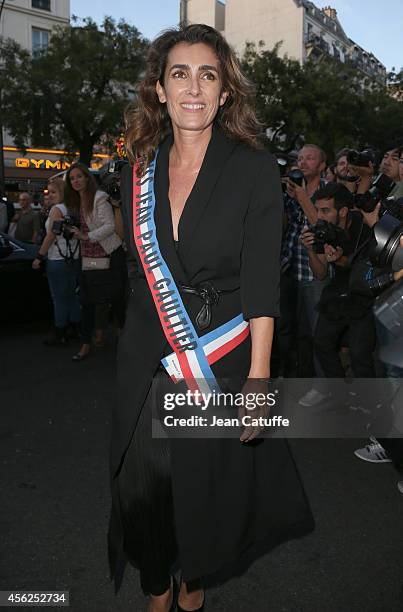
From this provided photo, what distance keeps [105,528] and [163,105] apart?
76.0 inches

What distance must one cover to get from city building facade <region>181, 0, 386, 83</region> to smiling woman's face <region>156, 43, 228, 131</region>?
50416 mm

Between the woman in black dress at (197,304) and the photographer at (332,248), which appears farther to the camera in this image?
the photographer at (332,248)

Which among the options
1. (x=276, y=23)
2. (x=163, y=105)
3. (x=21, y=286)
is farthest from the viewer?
(x=276, y=23)

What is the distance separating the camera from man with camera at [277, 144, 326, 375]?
14.2 ft

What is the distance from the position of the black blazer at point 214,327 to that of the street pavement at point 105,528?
51 centimetres

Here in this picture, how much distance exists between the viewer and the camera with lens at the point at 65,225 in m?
5.56

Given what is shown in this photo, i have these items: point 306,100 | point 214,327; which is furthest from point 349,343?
point 306,100

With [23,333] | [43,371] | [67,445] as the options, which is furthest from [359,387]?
[23,333]

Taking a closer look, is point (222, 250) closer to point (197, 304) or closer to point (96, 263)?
point (197, 304)

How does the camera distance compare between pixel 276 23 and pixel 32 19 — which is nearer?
pixel 32 19

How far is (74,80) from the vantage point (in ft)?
77.6

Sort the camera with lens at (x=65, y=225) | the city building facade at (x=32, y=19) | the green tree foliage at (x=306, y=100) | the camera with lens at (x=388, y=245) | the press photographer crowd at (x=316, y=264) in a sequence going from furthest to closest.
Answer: the city building facade at (x=32, y=19), the green tree foliage at (x=306, y=100), the camera with lens at (x=65, y=225), the press photographer crowd at (x=316, y=264), the camera with lens at (x=388, y=245)

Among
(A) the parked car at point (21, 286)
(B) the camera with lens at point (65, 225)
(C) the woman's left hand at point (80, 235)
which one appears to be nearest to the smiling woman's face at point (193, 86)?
(C) the woman's left hand at point (80, 235)

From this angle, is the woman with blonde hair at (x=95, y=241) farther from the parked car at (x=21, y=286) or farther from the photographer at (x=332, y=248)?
the photographer at (x=332, y=248)
